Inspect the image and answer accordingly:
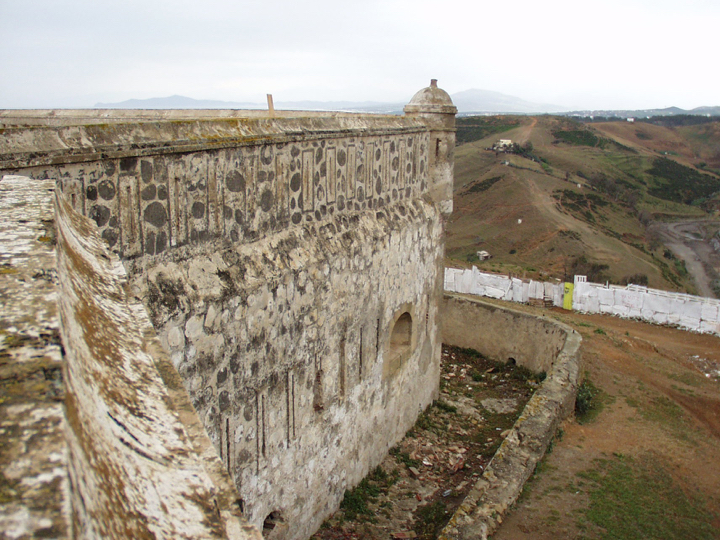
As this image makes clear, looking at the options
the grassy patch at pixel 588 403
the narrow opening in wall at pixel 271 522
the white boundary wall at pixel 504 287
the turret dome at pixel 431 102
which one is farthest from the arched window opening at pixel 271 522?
the white boundary wall at pixel 504 287

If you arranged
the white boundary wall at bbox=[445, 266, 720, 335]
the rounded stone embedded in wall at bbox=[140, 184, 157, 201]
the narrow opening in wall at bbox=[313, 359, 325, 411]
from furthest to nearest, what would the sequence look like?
the white boundary wall at bbox=[445, 266, 720, 335] < the narrow opening in wall at bbox=[313, 359, 325, 411] < the rounded stone embedded in wall at bbox=[140, 184, 157, 201]

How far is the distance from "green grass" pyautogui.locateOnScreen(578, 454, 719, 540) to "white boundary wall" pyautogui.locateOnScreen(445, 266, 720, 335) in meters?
9.99

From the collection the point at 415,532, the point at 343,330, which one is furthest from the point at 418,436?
the point at 343,330

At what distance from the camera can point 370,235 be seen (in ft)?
23.7

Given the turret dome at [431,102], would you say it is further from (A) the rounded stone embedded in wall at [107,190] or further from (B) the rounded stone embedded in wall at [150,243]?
(A) the rounded stone embedded in wall at [107,190]

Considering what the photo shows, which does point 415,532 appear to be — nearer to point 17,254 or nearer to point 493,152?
point 17,254

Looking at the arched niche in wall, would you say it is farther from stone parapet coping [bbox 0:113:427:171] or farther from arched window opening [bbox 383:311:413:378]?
stone parapet coping [bbox 0:113:427:171]

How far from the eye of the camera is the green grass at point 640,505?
6.72 meters

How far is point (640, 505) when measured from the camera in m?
7.18

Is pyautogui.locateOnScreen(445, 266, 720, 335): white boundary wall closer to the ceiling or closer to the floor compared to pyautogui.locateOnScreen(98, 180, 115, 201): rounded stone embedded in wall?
closer to the floor

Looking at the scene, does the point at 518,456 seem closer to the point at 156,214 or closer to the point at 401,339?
the point at 401,339

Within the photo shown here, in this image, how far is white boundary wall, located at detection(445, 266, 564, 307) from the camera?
18.9 meters

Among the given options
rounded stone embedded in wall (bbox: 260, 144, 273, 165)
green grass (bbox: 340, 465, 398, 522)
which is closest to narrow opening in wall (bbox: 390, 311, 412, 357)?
green grass (bbox: 340, 465, 398, 522)

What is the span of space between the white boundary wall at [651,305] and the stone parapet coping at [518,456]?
7854 mm
